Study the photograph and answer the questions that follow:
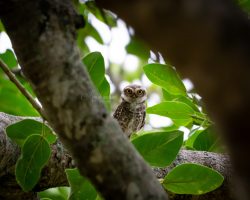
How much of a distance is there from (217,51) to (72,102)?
1.27 ft

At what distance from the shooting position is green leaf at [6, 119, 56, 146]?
145cm

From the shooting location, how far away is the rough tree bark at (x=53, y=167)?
158 cm

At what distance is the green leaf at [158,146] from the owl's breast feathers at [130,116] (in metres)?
1.97

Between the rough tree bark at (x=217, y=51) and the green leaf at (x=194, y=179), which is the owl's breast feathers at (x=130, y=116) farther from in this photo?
the rough tree bark at (x=217, y=51)

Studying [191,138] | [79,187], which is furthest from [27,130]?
[191,138]

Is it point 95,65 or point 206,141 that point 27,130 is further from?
point 206,141

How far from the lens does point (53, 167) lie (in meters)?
1.70

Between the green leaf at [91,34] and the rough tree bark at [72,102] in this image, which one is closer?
the rough tree bark at [72,102]

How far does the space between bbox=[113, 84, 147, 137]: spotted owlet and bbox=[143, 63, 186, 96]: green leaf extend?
168cm

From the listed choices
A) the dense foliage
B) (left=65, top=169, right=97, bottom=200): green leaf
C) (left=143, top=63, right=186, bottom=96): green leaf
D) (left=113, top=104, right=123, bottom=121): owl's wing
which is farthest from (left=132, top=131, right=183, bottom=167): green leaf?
(left=113, top=104, right=123, bottom=121): owl's wing

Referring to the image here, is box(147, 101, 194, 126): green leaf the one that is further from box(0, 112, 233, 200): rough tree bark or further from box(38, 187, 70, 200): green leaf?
box(38, 187, 70, 200): green leaf

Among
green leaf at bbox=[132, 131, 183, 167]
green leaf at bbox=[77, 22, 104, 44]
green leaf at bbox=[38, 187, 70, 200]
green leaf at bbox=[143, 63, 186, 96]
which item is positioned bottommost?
green leaf at bbox=[38, 187, 70, 200]

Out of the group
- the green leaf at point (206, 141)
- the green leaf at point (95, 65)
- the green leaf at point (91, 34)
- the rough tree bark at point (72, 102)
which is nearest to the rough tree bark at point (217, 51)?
the rough tree bark at point (72, 102)

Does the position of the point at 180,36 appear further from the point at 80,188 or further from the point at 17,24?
the point at 80,188
